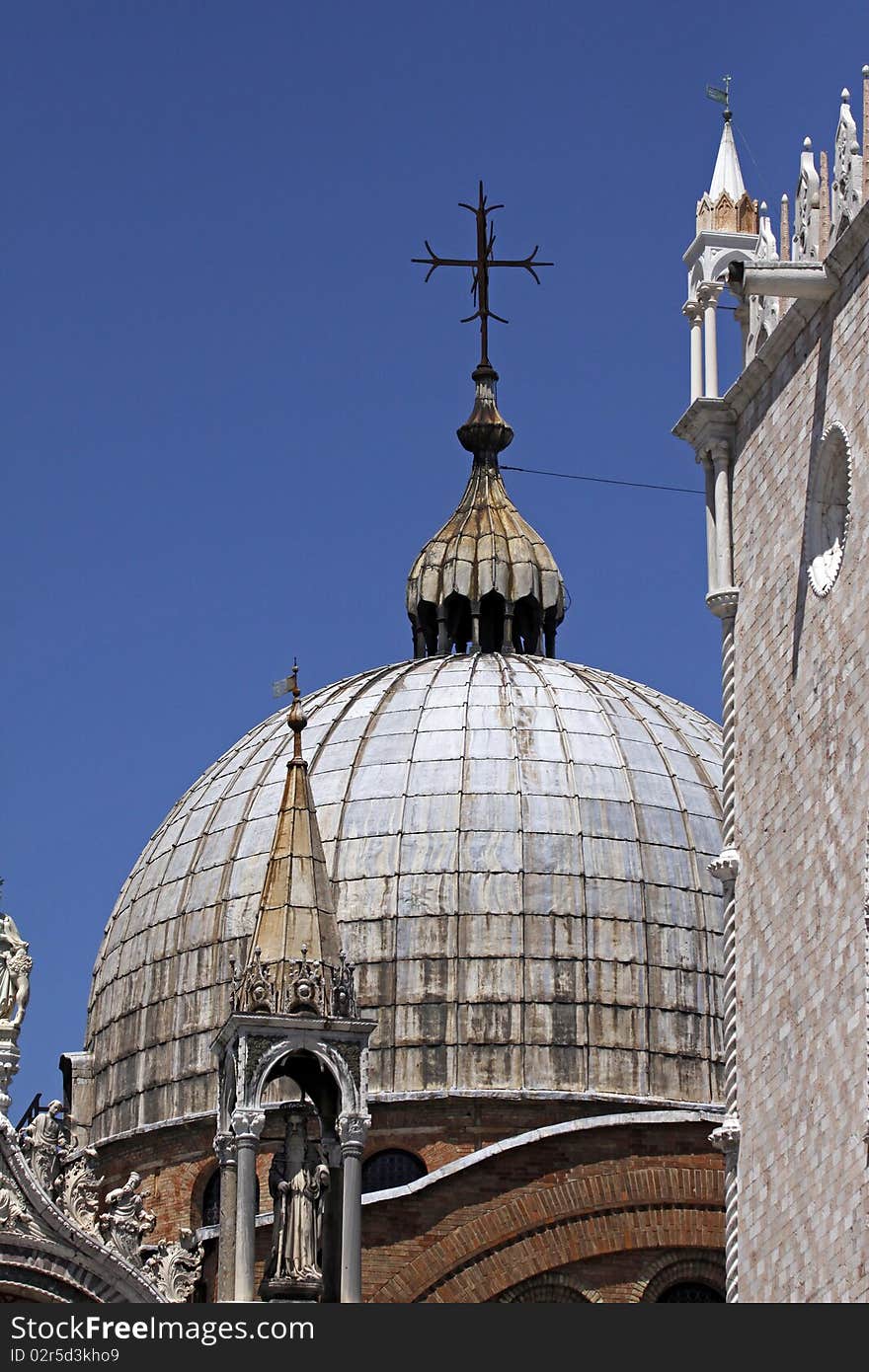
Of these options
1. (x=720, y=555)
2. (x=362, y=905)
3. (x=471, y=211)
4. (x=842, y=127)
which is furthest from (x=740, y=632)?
(x=471, y=211)

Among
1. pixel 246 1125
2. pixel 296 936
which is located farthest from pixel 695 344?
pixel 246 1125

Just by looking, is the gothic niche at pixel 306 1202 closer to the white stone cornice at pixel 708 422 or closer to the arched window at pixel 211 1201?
the white stone cornice at pixel 708 422

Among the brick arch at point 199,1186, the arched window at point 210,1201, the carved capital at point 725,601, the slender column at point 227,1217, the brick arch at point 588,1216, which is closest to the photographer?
the carved capital at point 725,601

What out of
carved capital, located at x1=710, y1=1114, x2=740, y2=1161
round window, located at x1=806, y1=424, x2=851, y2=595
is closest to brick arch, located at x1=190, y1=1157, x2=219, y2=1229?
carved capital, located at x1=710, y1=1114, x2=740, y2=1161

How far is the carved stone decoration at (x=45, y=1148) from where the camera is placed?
3338cm

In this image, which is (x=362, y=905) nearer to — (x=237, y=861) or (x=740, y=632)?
(x=237, y=861)

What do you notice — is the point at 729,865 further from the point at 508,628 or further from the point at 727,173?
the point at 508,628

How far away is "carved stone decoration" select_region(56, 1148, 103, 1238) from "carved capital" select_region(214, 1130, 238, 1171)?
281 cm

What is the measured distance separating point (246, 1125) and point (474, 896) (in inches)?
509

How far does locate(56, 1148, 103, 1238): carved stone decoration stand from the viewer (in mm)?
33281

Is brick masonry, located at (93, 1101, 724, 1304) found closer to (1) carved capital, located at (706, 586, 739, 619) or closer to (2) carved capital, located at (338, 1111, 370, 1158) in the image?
(2) carved capital, located at (338, 1111, 370, 1158)

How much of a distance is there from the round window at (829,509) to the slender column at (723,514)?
1761 millimetres

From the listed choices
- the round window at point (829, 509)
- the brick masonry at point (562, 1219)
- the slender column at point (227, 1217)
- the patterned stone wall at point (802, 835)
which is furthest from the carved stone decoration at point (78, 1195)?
the round window at point (829, 509)

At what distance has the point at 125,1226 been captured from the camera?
33156mm
